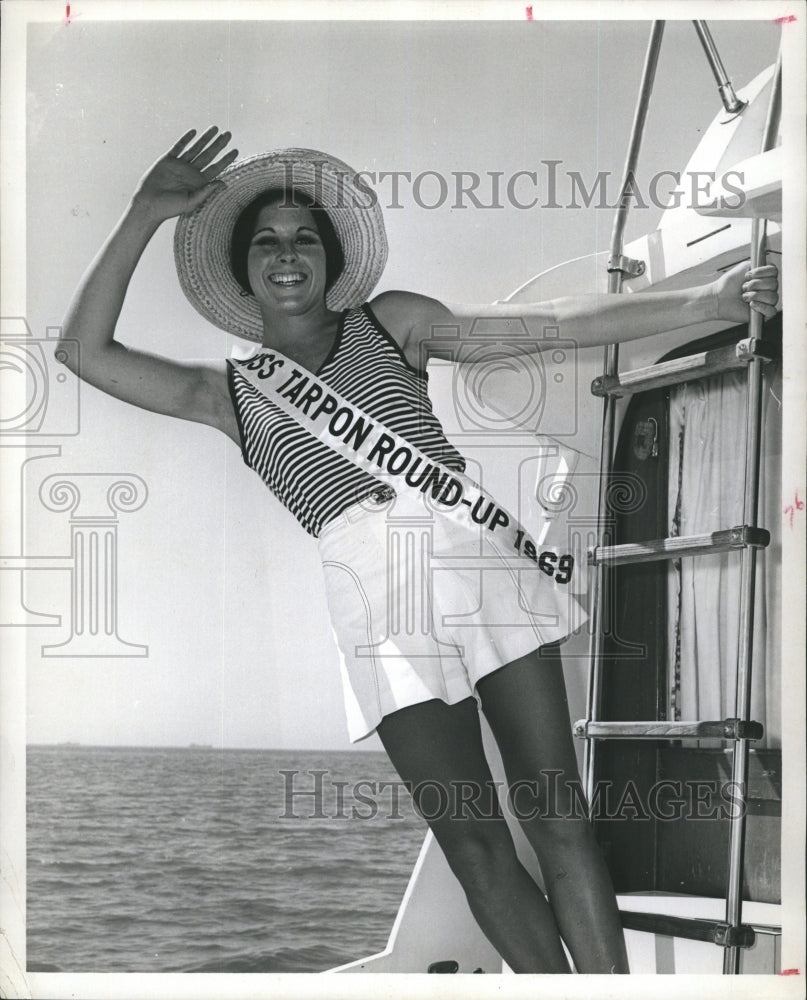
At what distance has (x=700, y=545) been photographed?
3068mm

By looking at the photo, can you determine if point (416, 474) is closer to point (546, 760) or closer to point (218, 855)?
point (546, 760)

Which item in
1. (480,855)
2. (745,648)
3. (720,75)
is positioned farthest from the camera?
(720,75)

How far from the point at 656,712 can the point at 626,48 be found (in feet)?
5.49

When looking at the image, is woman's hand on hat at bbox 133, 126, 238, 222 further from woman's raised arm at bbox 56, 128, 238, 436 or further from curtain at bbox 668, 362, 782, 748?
curtain at bbox 668, 362, 782, 748

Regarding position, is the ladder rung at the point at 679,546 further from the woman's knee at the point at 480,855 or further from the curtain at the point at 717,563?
the woman's knee at the point at 480,855

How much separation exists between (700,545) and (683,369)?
1.43 ft

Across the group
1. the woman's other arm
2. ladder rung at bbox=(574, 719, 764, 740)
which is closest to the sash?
the woman's other arm

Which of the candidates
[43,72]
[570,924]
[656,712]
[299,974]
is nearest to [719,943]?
[570,924]

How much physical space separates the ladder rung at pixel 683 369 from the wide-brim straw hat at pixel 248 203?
2.16 feet

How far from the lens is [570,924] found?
10.1 feet

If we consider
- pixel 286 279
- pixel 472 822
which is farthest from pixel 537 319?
pixel 472 822

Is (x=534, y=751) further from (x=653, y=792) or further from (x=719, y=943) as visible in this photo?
(x=719, y=943)

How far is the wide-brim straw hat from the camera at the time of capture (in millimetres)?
3225

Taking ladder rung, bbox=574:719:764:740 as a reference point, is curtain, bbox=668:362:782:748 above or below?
above
